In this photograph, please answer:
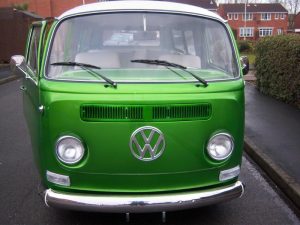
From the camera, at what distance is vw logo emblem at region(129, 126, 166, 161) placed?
11.3 feet

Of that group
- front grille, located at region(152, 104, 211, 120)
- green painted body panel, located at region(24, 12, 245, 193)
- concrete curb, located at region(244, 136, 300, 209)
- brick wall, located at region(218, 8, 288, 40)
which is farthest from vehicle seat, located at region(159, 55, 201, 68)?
brick wall, located at region(218, 8, 288, 40)

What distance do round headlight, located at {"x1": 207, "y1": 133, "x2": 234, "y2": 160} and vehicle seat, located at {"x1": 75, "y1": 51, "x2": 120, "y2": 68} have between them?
1.13 metres

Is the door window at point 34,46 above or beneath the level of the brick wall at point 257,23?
above

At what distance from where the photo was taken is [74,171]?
3.55 m

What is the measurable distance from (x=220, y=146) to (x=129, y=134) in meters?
0.78

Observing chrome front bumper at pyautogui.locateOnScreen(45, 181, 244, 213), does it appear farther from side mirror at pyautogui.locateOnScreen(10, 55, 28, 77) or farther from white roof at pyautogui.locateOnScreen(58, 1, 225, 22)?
white roof at pyautogui.locateOnScreen(58, 1, 225, 22)

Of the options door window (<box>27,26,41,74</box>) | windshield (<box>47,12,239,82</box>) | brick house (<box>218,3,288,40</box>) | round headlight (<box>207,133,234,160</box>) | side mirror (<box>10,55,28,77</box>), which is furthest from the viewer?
brick house (<box>218,3,288,40</box>)

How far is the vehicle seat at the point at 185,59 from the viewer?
4152mm

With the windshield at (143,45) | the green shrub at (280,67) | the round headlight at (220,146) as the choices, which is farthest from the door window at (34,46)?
the green shrub at (280,67)

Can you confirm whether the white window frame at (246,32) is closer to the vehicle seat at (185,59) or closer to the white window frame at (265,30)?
the white window frame at (265,30)

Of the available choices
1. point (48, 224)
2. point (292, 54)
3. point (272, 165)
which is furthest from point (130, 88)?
point (292, 54)

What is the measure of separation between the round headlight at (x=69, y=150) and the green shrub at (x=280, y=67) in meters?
6.31

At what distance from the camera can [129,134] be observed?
11.3 feet

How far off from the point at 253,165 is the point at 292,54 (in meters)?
3.75
